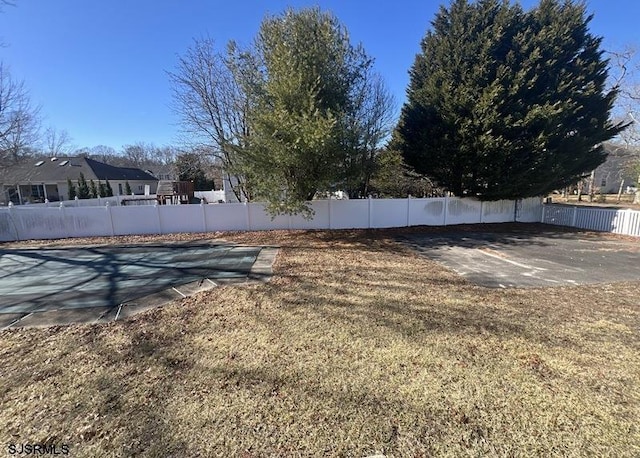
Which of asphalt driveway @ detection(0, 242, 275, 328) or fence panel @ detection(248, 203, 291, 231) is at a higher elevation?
fence panel @ detection(248, 203, 291, 231)


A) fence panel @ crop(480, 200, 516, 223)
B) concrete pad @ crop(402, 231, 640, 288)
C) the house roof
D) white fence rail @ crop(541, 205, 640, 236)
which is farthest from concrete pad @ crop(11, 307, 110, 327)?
the house roof

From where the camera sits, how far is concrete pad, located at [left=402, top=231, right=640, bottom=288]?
19.1 feet

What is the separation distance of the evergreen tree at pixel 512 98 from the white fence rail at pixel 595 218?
148 centimetres

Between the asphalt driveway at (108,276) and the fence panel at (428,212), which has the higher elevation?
the fence panel at (428,212)

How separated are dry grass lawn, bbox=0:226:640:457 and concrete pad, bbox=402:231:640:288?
112 centimetres

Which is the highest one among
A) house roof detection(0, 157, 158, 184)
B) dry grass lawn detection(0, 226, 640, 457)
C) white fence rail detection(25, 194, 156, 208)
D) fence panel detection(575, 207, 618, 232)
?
house roof detection(0, 157, 158, 184)

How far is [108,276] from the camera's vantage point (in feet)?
19.6

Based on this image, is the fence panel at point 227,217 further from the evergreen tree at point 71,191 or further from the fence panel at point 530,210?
the evergreen tree at point 71,191

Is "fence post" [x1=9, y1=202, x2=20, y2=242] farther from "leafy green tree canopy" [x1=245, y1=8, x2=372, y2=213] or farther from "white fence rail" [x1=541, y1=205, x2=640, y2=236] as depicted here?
"white fence rail" [x1=541, y1=205, x2=640, y2=236]

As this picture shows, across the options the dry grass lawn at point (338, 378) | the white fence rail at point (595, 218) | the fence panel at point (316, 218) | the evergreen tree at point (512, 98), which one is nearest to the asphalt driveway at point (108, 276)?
the dry grass lawn at point (338, 378)

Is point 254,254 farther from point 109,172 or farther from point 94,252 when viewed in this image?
point 109,172

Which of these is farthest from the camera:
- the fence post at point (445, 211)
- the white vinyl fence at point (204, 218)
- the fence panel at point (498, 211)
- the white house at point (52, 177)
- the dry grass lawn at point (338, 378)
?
the white house at point (52, 177)

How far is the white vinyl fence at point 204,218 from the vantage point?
1050 centimetres

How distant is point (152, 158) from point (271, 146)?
204 ft
